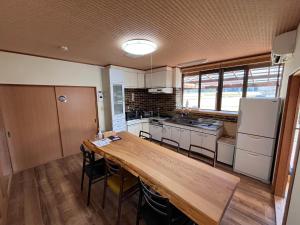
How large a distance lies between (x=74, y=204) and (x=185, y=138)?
8.84ft

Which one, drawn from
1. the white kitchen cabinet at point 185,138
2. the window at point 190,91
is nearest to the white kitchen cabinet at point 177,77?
the window at point 190,91

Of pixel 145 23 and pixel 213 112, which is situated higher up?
pixel 145 23

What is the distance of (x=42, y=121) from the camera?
2.99 meters

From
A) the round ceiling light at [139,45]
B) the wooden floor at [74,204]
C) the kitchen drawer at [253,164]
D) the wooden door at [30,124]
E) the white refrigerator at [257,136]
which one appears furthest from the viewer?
the wooden door at [30,124]

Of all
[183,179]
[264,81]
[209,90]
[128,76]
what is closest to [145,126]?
[128,76]

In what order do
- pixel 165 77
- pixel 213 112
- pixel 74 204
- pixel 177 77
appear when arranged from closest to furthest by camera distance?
pixel 74 204 < pixel 213 112 < pixel 165 77 < pixel 177 77

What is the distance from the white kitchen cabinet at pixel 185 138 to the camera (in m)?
3.47

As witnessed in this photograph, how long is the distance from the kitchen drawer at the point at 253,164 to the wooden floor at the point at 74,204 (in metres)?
0.14

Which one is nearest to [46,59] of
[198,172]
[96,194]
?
[96,194]

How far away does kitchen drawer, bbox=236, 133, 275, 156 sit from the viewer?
227 centimetres

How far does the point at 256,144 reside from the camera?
Result: 7.81 ft

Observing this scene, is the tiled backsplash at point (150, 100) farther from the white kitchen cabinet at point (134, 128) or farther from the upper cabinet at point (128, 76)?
the white kitchen cabinet at point (134, 128)

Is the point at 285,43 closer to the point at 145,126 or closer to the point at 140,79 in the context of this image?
the point at 140,79

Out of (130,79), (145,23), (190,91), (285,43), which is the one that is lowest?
(190,91)
